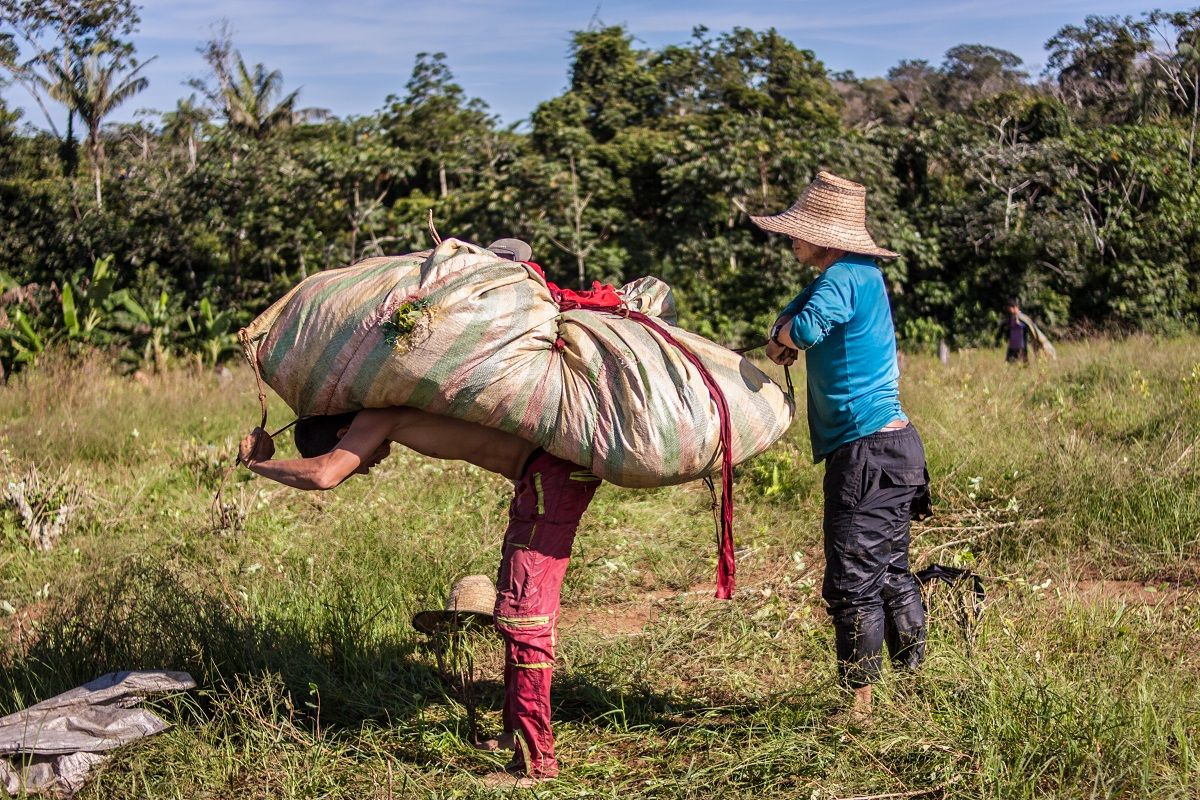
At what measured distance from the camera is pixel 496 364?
3.22m

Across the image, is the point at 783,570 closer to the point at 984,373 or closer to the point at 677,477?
the point at 677,477

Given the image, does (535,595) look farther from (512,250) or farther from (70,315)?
(70,315)

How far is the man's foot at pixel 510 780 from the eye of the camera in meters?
3.44

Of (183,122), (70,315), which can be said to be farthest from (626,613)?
(183,122)

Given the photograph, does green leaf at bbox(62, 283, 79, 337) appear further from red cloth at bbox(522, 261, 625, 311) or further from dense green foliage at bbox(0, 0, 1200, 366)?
red cloth at bbox(522, 261, 625, 311)

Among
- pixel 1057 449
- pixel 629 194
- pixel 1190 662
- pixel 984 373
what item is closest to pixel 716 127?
pixel 629 194

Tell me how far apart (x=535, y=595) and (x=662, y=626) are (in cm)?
142

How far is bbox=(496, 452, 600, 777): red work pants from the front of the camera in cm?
348

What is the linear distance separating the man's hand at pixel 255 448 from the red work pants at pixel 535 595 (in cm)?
Result: 78

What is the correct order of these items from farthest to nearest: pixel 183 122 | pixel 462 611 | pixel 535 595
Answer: pixel 183 122 < pixel 462 611 < pixel 535 595

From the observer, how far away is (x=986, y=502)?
5.73m

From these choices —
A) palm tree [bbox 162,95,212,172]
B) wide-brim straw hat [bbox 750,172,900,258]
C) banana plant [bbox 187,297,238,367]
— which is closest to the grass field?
wide-brim straw hat [bbox 750,172,900,258]

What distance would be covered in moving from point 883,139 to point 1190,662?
15.8m

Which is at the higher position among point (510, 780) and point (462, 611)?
point (462, 611)
